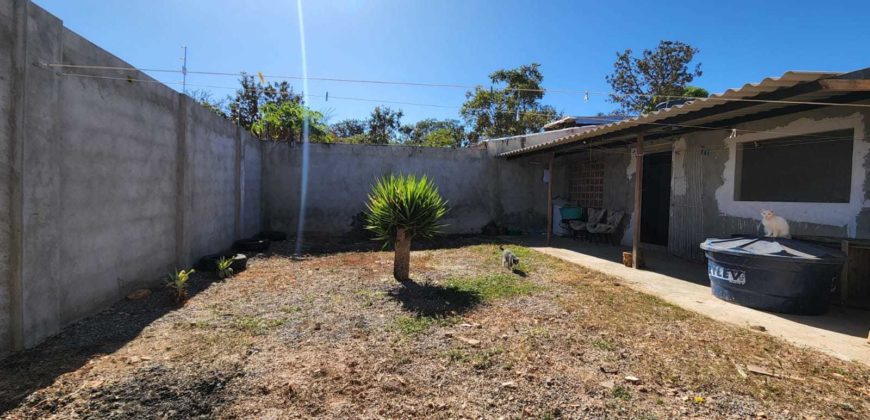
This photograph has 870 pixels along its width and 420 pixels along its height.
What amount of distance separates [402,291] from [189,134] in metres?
3.58

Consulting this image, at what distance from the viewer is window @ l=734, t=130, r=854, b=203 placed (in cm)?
550

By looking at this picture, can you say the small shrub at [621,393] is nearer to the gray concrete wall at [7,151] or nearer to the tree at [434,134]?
the gray concrete wall at [7,151]

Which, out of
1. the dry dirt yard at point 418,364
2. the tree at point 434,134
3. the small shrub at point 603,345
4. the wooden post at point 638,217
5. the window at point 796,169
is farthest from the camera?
the tree at point 434,134

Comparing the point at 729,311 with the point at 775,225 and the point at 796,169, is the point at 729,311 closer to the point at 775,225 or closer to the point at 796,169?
the point at 775,225

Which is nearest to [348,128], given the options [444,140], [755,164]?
[444,140]

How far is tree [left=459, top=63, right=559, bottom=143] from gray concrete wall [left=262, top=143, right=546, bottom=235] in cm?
845

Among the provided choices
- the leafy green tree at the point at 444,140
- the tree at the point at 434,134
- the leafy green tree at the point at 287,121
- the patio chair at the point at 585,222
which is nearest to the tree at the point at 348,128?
the tree at the point at 434,134

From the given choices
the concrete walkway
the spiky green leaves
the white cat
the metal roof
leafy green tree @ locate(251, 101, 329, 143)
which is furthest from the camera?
leafy green tree @ locate(251, 101, 329, 143)

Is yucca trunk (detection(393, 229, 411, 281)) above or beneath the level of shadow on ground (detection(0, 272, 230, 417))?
above

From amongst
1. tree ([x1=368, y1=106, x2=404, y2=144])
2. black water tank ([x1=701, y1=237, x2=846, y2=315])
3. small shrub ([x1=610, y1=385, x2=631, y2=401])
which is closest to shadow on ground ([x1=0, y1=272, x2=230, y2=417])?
small shrub ([x1=610, y1=385, x2=631, y2=401])

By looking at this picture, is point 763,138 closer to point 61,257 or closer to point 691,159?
point 691,159

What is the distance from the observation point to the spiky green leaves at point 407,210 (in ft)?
17.2

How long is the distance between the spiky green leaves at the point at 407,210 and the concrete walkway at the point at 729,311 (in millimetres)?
2732

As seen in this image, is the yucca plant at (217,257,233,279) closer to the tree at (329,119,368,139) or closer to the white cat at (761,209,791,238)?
the white cat at (761,209,791,238)
